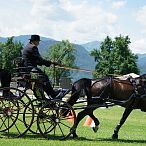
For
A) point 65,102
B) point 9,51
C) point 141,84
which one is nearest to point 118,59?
point 9,51

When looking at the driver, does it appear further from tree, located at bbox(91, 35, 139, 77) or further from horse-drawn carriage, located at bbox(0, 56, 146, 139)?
tree, located at bbox(91, 35, 139, 77)

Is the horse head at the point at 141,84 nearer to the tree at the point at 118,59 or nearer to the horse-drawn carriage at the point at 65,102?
the horse-drawn carriage at the point at 65,102

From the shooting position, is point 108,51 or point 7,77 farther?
point 108,51

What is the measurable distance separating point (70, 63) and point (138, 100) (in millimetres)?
116135

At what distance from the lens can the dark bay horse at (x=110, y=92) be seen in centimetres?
1265

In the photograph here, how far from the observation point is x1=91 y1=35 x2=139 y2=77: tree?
81.7m

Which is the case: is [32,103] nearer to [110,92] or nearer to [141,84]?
[110,92]

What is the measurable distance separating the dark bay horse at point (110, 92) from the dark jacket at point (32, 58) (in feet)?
3.99

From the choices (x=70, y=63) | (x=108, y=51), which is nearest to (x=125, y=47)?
(x=108, y=51)

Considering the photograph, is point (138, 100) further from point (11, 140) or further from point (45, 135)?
point (11, 140)

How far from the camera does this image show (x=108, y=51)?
3580 inches

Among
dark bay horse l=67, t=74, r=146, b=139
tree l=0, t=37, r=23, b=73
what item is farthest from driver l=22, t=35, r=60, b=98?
tree l=0, t=37, r=23, b=73

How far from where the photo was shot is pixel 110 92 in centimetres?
1272

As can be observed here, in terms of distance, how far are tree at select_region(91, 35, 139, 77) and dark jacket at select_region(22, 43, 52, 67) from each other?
66.4 meters
